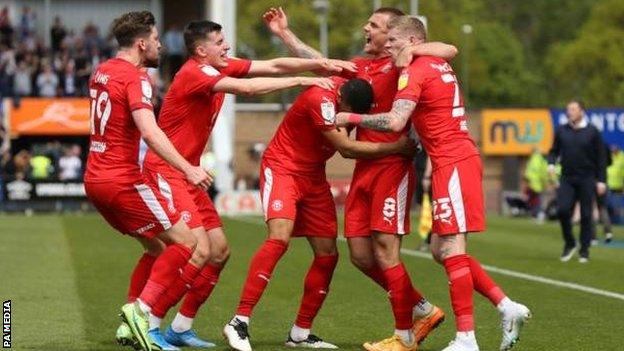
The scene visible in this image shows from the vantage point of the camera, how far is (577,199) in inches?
854

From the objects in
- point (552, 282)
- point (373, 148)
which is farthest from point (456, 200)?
point (552, 282)

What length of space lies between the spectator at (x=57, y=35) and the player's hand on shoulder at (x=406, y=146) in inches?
1418

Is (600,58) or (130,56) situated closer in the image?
(130,56)

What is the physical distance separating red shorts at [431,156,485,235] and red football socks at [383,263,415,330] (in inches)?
20.2

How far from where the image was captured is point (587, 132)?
21719 millimetres

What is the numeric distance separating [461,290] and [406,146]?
1.10m

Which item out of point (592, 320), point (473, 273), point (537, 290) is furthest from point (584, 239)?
point (473, 273)

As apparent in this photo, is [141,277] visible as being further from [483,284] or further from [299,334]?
[483,284]

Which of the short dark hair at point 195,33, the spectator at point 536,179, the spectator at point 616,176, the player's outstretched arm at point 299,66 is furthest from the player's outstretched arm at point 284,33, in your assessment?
the spectator at point 536,179

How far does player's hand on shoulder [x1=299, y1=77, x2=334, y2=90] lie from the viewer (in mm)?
11109

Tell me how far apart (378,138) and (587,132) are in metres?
10.8

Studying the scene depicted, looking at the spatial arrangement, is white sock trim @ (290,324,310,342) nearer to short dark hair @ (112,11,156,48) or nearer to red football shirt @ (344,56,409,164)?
red football shirt @ (344,56,409,164)

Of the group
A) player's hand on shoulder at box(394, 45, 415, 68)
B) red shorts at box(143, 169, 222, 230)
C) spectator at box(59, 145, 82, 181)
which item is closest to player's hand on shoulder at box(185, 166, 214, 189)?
red shorts at box(143, 169, 222, 230)

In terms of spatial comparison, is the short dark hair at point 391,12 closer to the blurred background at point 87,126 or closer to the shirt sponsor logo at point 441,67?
the shirt sponsor logo at point 441,67
